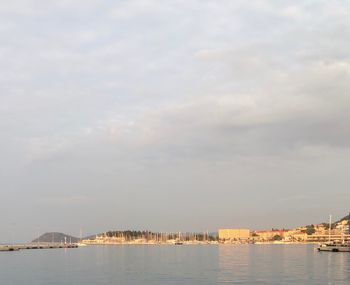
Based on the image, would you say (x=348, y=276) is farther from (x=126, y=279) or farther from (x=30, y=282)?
(x=30, y=282)

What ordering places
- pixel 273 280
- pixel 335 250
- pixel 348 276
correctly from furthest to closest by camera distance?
pixel 335 250, pixel 348 276, pixel 273 280

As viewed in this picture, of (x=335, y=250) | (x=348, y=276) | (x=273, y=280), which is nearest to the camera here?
(x=273, y=280)

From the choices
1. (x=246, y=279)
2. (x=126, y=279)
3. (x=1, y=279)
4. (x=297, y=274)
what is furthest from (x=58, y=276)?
(x=297, y=274)

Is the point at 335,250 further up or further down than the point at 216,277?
further down

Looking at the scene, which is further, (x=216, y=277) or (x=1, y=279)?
(x=1, y=279)

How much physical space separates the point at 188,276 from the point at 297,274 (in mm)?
18539

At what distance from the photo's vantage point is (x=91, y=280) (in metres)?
76.1

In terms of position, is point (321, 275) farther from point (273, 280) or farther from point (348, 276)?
point (273, 280)

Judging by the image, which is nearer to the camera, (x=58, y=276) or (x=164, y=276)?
(x=164, y=276)

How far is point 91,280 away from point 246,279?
924 inches

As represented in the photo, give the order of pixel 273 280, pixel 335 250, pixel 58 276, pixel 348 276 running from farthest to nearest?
pixel 335 250 < pixel 58 276 < pixel 348 276 < pixel 273 280

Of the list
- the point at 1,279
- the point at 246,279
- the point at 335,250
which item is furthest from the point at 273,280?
the point at 335,250

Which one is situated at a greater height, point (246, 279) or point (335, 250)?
point (246, 279)

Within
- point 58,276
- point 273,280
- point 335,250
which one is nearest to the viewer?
point 273,280
